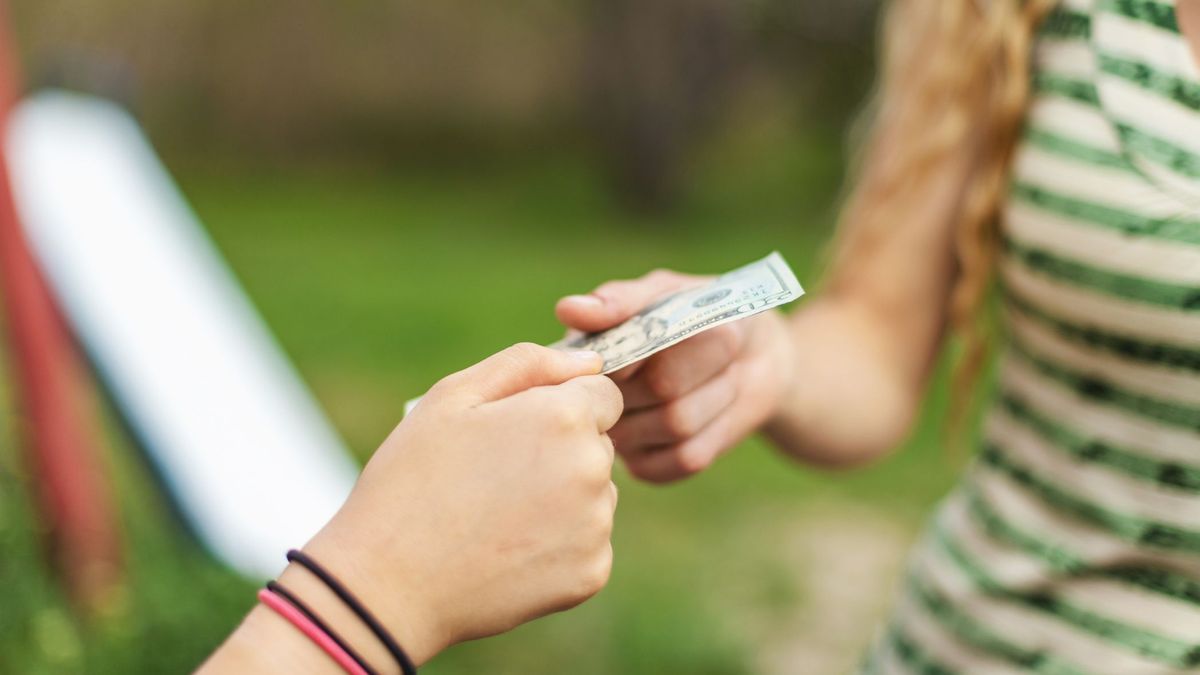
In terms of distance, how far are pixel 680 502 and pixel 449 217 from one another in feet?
19.4

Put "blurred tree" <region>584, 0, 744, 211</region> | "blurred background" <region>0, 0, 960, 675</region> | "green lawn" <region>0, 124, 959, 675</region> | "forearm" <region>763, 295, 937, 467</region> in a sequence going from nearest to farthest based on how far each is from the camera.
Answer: "forearm" <region>763, 295, 937, 467</region>
"green lawn" <region>0, 124, 959, 675</region>
"blurred background" <region>0, 0, 960, 675</region>
"blurred tree" <region>584, 0, 744, 211</region>

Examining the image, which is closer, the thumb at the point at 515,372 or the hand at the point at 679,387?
the thumb at the point at 515,372

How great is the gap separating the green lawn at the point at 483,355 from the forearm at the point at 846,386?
39 mm

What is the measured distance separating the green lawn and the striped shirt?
0.28 meters

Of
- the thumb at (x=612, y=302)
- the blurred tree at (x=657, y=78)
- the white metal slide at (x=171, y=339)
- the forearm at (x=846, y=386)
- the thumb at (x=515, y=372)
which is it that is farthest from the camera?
the blurred tree at (x=657, y=78)

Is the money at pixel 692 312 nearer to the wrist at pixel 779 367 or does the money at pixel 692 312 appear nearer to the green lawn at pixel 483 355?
the wrist at pixel 779 367

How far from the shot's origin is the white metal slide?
9.85ft

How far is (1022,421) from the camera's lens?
4.29 feet

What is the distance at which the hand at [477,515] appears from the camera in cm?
86

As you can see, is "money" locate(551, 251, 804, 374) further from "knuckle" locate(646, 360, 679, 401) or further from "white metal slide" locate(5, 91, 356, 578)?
"white metal slide" locate(5, 91, 356, 578)

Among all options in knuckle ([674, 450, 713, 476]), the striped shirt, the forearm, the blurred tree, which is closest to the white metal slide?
the forearm

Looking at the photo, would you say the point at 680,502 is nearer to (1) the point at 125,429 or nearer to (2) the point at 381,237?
(1) the point at 125,429

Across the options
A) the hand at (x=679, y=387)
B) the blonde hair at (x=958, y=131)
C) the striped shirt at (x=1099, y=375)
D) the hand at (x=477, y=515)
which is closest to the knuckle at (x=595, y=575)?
the hand at (x=477, y=515)

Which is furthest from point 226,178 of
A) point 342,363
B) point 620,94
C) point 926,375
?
point 926,375
